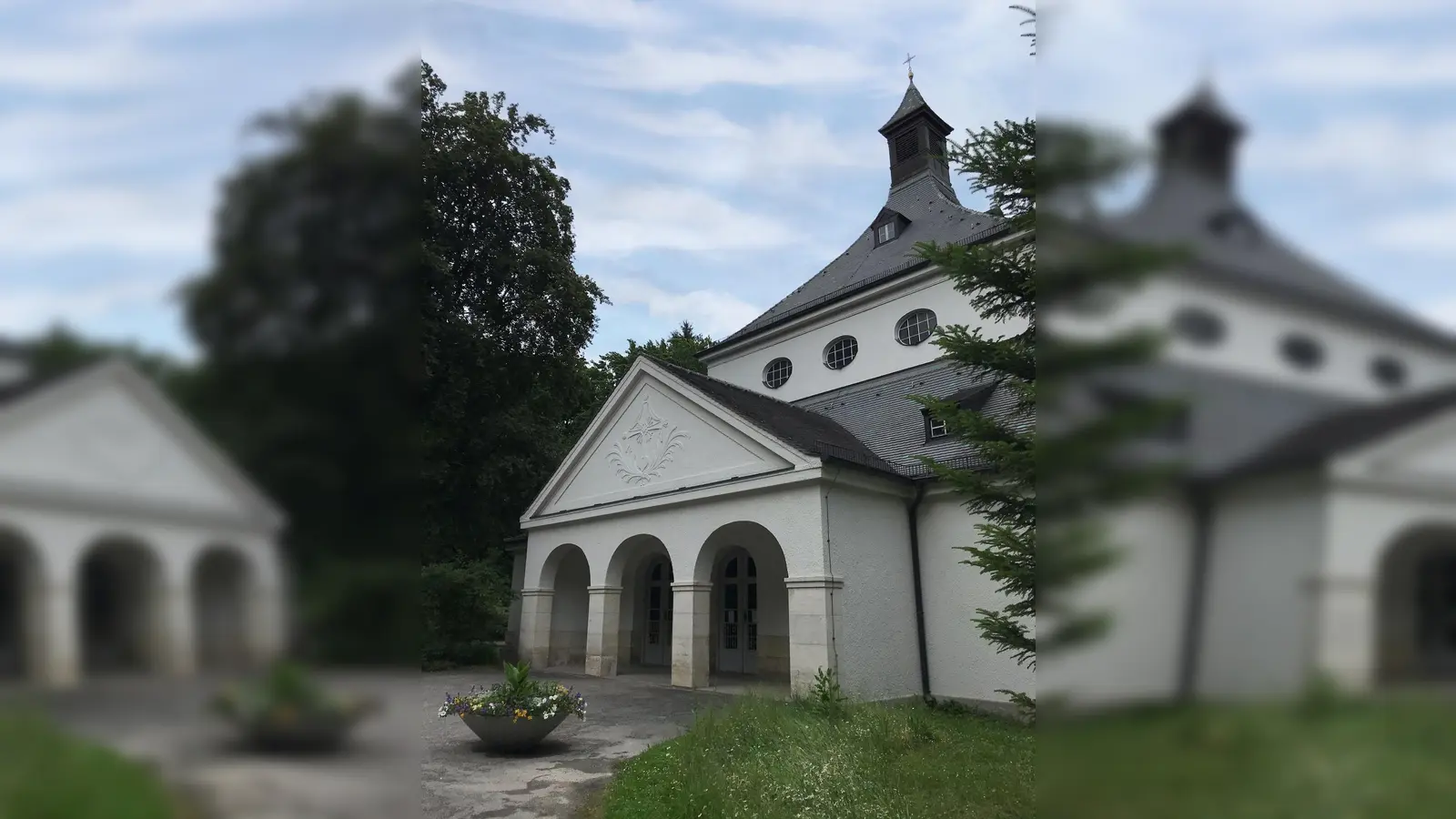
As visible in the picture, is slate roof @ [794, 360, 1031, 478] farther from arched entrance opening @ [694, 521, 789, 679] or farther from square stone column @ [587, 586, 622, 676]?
square stone column @ [587, 586, 622, 676]

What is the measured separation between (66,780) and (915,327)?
833 inches

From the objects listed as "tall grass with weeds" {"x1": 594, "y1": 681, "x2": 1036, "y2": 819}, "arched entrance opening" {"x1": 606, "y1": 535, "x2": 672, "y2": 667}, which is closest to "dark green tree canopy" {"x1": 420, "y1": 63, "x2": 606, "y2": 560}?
"arched entrance opening" {"x1": 606, "y1": 535, "x2": 672, "y2": 667}

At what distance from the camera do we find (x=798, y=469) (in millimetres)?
13523

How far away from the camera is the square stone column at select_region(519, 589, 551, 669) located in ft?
64.6

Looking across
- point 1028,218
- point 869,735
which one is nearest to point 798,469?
point 869,735

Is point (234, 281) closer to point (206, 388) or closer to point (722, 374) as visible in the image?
point (206, 388)

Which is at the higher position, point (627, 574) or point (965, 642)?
point (627, 574)

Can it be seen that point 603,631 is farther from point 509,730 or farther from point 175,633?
point 175,633

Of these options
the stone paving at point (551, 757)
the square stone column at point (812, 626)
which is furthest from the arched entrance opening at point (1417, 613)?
the square stone column at point (812, 626)

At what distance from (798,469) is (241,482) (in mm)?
12837

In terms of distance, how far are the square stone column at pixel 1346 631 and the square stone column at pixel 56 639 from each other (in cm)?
89

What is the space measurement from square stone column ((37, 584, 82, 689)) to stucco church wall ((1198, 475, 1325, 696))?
2.74 feet

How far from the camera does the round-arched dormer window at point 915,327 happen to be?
815 inches

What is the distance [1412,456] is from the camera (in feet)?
1.79
